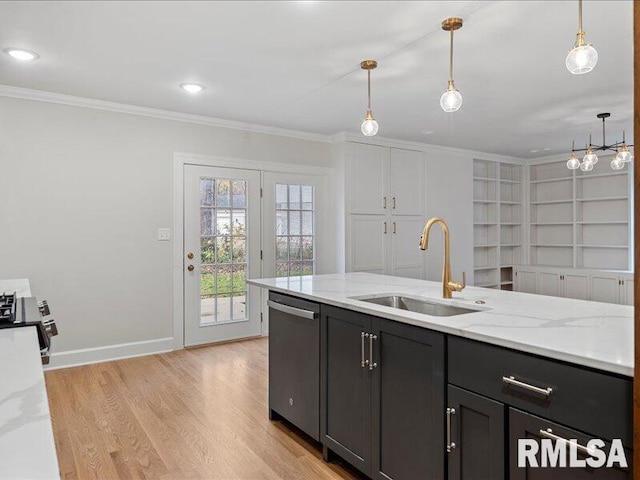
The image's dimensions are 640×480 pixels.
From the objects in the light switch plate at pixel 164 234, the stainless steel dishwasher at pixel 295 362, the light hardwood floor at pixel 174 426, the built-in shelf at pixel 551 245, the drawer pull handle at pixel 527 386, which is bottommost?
the light hardwood floor at pixel 174 426

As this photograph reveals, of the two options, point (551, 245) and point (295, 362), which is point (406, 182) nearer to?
point (551, 245)

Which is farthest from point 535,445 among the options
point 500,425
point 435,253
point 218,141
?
point 435,253

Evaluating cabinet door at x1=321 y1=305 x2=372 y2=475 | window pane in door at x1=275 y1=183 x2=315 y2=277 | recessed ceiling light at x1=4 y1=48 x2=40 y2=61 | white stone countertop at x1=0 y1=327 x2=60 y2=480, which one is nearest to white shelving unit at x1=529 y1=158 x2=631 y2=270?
window pane in door at x1=275 y1=183 x2=315 y2=277

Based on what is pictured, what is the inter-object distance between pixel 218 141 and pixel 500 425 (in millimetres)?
4014

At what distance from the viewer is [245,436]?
2613 mm

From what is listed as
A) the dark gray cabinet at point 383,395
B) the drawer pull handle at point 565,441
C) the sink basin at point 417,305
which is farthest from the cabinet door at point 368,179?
the drawer pull handle at point 565,441

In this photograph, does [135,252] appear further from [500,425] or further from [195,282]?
[500,425]

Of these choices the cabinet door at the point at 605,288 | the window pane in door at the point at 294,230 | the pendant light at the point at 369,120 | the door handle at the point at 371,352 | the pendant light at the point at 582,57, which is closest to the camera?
the pendant light at the point at 582,57

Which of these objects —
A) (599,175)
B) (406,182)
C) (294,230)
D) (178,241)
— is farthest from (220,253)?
(599,175)

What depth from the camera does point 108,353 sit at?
407 centimetres

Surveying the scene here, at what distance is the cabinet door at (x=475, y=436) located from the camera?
1457 mm

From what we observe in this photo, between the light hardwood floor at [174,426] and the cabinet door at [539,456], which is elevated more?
the cabinet door at [539,456]

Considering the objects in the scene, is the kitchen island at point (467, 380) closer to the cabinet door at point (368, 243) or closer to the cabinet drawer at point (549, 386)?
the cabinet drawer at point (549, 386)

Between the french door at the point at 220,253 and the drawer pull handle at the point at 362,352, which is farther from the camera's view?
the french door at the point at 220,253
